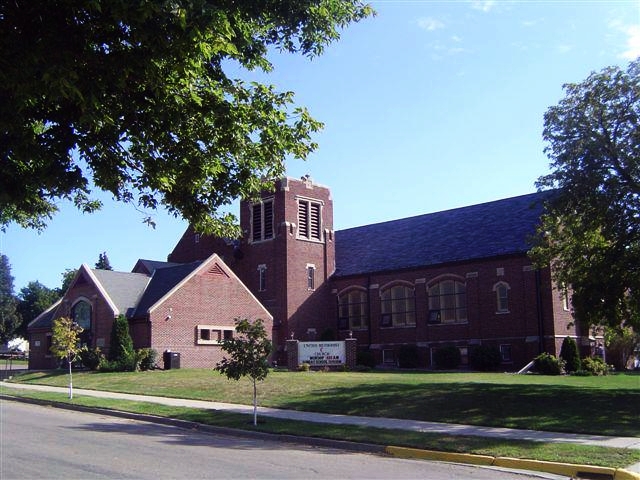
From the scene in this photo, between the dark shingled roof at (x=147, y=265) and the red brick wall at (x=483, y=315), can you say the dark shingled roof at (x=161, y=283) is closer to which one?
the dark shingled roof at (x=147, y=265)

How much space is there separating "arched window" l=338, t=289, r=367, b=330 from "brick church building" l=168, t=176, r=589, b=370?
78 millimetres

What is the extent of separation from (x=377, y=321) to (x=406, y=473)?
35.6 meters

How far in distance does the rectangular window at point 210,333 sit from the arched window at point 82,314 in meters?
6.48

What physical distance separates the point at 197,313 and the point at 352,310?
1372 centimetres

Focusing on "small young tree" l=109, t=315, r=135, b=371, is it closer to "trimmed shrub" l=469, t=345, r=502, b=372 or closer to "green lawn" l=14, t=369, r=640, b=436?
"green lawn" l=14, t=369, r=640, b=436

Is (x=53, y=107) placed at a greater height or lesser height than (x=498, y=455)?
greater

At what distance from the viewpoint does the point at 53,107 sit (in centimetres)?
898

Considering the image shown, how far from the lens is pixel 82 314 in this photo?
127 ft

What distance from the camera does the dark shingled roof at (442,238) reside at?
40906mm

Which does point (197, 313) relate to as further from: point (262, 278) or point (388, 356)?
point (388, 356)

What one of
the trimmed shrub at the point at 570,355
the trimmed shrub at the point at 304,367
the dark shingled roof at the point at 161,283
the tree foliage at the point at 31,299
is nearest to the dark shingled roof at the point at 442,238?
the trimmed shrub at the point at 570,355

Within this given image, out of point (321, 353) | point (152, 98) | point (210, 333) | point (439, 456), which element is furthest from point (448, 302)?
point (152, 98)

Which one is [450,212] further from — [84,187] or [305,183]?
[84,187]

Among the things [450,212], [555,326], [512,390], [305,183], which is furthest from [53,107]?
[450,212]
